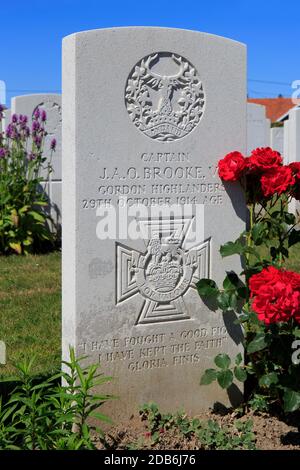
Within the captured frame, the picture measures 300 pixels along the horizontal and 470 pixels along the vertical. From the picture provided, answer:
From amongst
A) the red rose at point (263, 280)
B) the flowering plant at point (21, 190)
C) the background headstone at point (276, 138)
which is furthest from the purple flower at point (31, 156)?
the background headstone at point (276, 138)

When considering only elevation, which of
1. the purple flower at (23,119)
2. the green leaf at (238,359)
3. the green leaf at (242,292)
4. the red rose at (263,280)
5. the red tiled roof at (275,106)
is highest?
the red tiled roof at (275,106)

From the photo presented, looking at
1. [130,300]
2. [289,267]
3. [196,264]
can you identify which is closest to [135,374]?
[130,300]

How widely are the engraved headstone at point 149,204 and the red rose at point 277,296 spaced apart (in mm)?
631

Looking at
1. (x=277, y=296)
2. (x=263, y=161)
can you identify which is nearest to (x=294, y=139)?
(x=263, y=161)

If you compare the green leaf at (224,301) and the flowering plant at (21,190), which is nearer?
the green leaf at (224,301)

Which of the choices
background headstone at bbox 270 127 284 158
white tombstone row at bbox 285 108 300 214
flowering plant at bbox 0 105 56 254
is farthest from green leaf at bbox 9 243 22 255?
background headstone at bbox 270 127 284 158

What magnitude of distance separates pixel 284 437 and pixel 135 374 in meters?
0.84

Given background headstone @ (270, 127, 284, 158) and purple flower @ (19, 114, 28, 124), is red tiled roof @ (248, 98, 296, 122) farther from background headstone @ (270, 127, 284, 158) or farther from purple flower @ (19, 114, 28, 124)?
purple flower @ (19, 114, 28, 124)

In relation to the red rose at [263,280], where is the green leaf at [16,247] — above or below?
below

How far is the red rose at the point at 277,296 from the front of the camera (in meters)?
3.32

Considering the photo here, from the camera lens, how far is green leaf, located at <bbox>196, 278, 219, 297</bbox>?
3906 mm

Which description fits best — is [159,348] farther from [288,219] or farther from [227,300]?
[288,219]

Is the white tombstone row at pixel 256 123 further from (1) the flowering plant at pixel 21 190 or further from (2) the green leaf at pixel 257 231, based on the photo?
(2) the green leaf at pixel 257 231

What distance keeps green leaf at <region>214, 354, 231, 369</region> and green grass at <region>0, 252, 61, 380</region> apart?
1183 mm
